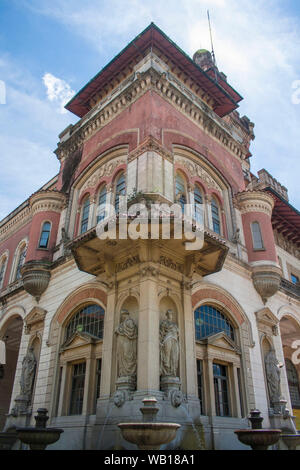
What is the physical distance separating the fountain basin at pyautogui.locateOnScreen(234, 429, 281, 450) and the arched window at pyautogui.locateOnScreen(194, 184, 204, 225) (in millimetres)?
8416

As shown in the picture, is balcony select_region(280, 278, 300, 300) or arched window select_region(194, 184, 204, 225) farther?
balcony select_region(280, 278, 300, 300)

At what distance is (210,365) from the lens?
1229 cm

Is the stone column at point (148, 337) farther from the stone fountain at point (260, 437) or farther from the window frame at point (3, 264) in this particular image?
the window frame at point (3, 264)

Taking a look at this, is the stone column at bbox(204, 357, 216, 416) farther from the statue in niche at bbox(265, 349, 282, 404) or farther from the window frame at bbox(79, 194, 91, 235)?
the window frame at bbox(79, 194, 91, 235)

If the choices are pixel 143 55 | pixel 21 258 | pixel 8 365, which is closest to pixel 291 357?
pixel 21 258

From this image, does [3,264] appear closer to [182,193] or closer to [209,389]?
[182,193]

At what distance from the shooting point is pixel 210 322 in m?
13.4

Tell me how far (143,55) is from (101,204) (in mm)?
8000

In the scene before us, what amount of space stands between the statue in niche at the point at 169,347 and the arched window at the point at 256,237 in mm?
7321

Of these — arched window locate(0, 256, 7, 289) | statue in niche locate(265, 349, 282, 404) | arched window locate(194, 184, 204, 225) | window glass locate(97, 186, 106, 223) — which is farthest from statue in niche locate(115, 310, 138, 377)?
arched window locate(0, 256, 7, 289)

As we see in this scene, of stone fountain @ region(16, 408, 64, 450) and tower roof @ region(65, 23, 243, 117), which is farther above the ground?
tower roof @ region(65, 23, 243, 117)

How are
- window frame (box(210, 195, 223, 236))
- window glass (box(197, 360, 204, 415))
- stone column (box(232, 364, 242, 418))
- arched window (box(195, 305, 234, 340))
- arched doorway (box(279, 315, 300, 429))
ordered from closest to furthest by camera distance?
window glass (box(197, 360, 204, 415)), stone column (box(232, 364, 242, 418)), arched window (box(195, 305, 234, 340)), window frame (box(210, 195, 223, 236)), arched doorway (box(279, 315, 300, 429))

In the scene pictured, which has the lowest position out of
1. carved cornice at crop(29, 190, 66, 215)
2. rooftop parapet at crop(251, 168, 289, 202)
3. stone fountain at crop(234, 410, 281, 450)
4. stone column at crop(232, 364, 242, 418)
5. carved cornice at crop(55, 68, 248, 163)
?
stone fountain at crop(234, 410, 281, 450)

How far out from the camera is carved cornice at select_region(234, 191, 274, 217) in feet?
57.4
